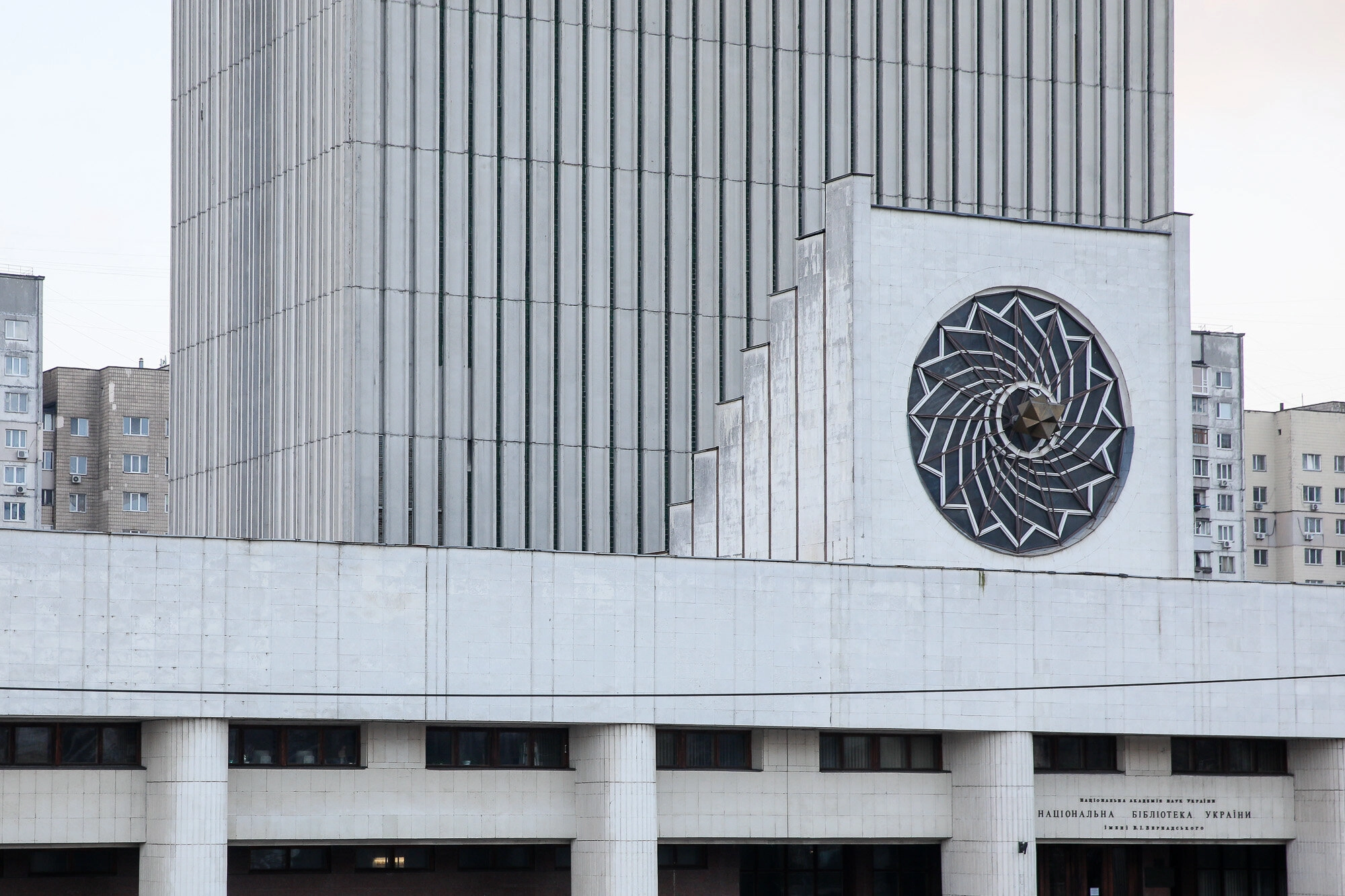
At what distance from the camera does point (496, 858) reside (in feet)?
169

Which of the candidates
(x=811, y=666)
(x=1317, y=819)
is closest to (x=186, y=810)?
(x=811, y=666)

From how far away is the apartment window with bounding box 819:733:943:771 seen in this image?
5169cm

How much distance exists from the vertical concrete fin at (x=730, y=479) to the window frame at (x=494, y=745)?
11159 mm

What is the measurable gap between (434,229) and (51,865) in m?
24.5

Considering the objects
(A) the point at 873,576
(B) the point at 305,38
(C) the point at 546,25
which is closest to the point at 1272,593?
(A) the point at 873,576

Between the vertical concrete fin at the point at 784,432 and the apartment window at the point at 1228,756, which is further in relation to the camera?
the vertical concrete fin at the point at 784,432

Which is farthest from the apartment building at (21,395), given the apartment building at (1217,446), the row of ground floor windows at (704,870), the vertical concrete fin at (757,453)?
the row of ground floor windows at (704,870)

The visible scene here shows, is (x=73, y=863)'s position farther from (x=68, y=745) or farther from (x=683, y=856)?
Answer: (x=683, y=856)

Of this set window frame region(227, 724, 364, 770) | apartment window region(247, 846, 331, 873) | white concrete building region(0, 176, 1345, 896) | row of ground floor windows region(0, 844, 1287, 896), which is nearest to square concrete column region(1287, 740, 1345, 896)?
white concrete building region(0, 176, 1345, 896)

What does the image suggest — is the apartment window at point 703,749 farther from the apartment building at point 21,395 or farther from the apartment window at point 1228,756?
the apartment building at point 21,395

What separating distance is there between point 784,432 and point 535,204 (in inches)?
539

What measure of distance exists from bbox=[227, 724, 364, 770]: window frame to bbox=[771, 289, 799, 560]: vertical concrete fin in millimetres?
14165

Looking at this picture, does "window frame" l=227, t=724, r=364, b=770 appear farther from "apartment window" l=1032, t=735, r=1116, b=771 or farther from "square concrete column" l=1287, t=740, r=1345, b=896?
"square concrete column" l=1287, t=740, r=1345, b=896

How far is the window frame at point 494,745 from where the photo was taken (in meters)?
47.5
